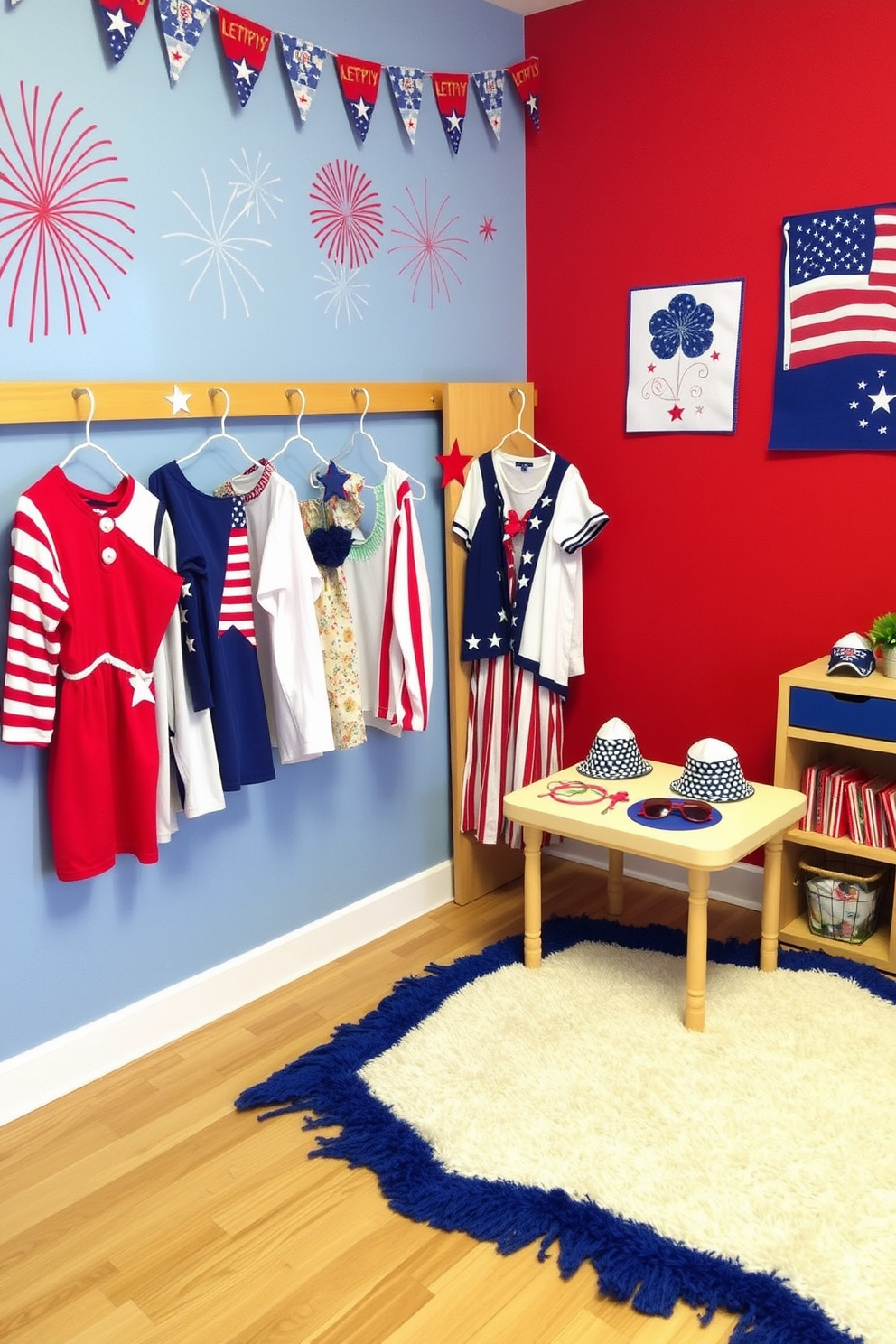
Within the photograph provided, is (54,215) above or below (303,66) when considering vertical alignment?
below

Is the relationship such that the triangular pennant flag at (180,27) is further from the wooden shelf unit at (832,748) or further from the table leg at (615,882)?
the table leg at (615,882)

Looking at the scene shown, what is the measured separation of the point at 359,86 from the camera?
267 centimetres

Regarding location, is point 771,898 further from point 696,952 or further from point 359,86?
point 359,86

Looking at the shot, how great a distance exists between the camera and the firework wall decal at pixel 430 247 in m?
2.91

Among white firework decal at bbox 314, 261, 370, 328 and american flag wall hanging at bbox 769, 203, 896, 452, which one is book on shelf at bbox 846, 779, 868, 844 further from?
white firework decal at bbox 314, 261, 370, 328

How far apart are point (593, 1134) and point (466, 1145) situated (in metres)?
0.24

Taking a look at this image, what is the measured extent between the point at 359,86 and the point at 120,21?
26.4 inches

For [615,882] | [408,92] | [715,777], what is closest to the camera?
[715,777]

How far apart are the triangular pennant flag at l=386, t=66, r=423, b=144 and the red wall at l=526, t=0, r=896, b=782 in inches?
21.0

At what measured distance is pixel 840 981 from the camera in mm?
2613

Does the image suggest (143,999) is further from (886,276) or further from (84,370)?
(886,276)

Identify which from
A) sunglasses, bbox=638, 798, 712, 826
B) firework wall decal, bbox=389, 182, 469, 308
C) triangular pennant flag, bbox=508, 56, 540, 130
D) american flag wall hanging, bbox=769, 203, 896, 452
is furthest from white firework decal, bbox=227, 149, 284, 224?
sunglasses, bbox=638, 798, 712, 826

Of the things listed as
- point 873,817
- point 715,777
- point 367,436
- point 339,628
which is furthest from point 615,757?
point 367,436

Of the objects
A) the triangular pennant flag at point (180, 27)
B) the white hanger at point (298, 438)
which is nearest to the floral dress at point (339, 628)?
the white hanger at point (298, 438)
